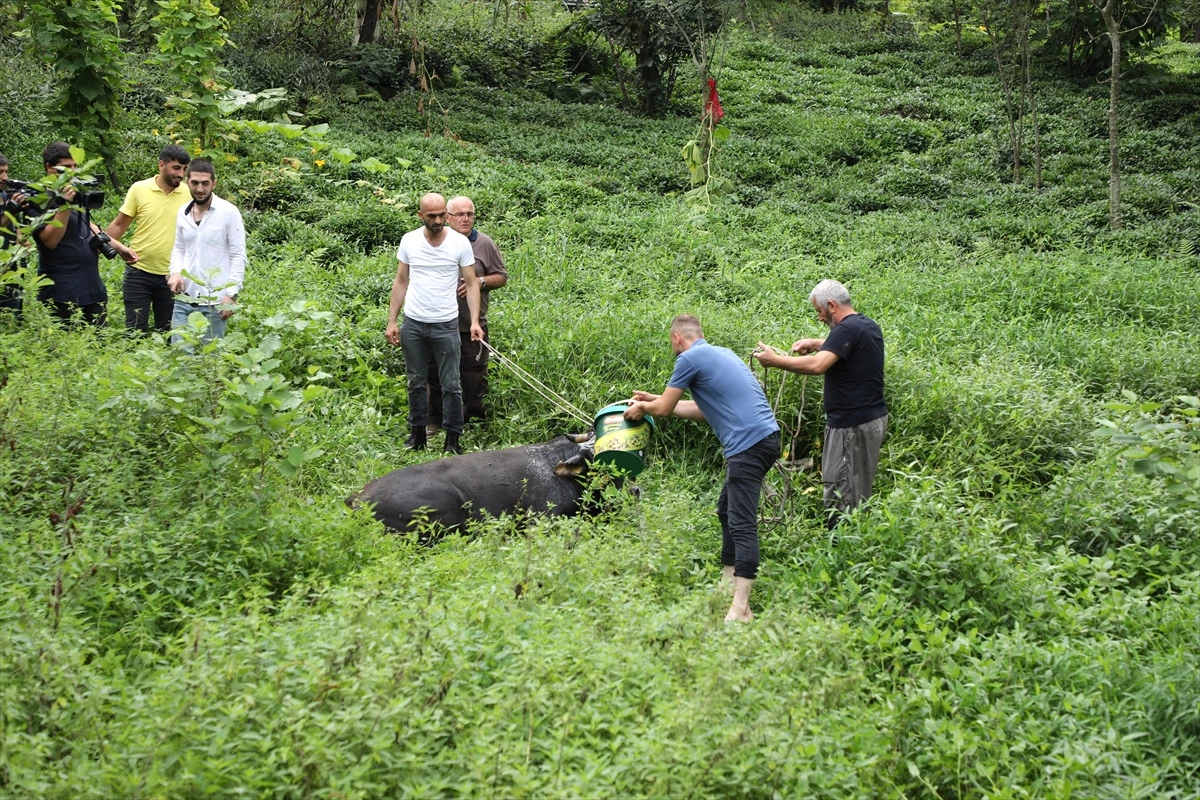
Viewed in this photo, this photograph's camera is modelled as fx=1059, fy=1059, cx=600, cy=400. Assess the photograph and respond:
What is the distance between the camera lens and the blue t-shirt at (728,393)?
596cm

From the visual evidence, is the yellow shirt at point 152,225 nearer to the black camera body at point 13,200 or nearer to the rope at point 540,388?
the black camera body at point 13,200

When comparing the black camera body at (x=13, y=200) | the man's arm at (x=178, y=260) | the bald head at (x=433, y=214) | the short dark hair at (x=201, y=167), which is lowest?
the man's arm at (x=178, y=260)

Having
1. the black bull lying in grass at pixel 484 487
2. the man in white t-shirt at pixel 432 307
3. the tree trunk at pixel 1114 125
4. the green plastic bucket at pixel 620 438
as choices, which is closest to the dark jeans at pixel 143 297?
the man in white t-shirt at pixel 432 307

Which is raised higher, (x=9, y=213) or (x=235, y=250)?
(x=9, y=213)

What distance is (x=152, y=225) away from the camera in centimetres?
805

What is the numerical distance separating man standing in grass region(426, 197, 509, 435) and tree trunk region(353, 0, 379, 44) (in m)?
14.5

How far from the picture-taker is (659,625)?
15.3 feet

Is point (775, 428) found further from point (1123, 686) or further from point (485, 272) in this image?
point (485, 272)

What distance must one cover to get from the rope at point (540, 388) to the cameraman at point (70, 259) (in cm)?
283

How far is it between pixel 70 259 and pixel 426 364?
9.29ft

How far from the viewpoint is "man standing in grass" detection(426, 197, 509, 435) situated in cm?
809

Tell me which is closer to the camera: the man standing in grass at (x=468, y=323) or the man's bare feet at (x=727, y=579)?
the man's bare feet at (x=727, y=579)

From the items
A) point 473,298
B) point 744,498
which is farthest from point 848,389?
point 473,298

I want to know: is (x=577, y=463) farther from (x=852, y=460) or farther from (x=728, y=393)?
(x=852, y=460)
